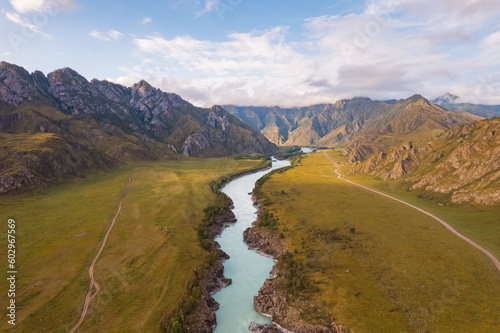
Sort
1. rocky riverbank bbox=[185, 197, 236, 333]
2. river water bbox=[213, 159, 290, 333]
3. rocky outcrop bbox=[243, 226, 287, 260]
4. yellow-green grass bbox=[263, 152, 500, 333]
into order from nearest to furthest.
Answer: yellow-green grass bbox=[263, 152, 500, 333]
rocky riverbank bbox=[185, 197, 236, 333]
river water bbox=[213, 159, 290, 333]
rocky outcrop bbox=[243, 226, 287, 260]


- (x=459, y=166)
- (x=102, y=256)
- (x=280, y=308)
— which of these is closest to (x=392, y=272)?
(x=280, y=308)

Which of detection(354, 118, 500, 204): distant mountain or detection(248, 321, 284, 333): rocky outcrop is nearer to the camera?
detection(248, 321, 284, 333): rocky outcrop

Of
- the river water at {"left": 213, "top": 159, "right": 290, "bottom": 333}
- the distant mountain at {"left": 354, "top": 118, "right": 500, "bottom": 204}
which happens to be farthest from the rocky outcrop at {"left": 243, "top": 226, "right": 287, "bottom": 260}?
the distant mountain at {"left": 354, "top": 118, "right": 500, "bottom": 204}

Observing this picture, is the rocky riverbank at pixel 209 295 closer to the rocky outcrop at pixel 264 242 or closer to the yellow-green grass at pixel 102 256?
the yellow-green grass at pixel 102 256

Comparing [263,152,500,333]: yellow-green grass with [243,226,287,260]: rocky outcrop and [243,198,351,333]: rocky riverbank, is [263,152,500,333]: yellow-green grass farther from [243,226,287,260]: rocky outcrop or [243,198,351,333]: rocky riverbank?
[243,226,287,260]: rocky outcrop

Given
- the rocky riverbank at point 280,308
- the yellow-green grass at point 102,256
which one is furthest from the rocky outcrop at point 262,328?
the yellow-green grass at point 102,256

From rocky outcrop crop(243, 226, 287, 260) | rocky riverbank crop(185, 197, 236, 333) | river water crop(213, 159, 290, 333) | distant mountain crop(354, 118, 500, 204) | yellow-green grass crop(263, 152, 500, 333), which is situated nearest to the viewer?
yellow-green grass crop(263, 152, 500, 333)
